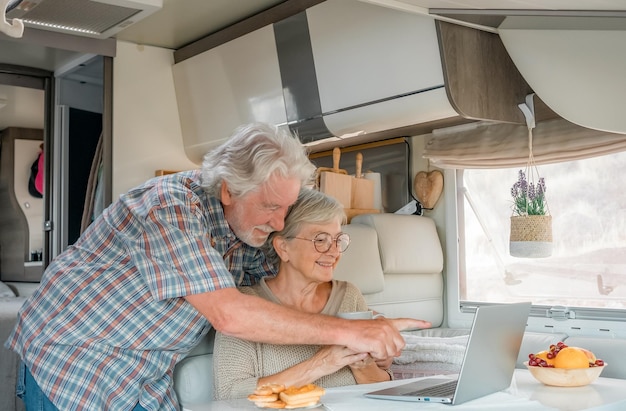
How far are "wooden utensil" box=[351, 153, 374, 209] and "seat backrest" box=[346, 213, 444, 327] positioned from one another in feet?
0.39

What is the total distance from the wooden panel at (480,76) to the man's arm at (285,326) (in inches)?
43.7

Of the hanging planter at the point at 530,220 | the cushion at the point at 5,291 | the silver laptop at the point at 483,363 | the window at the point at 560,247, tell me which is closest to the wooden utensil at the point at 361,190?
the window at the point at 560,247

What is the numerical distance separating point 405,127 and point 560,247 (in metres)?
0.84

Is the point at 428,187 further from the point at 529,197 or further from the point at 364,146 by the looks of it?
the point at 529,197

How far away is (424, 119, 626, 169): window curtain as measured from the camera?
9.42 feet

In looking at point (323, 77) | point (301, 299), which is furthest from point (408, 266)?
point (301, 299)

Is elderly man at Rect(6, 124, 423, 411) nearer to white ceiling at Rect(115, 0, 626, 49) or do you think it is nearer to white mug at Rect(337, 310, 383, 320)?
white mug at Rect(337, 310, 383, 320)

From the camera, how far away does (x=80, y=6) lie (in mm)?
2844

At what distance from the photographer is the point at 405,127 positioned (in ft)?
10.9

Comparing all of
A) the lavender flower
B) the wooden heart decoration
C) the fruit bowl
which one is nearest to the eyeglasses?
the fruit bowl

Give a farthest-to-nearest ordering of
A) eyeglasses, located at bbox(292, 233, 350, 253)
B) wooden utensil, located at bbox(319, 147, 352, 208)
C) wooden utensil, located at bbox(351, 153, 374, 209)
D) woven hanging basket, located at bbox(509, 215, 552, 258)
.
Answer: wooden utensil, located at bbox(351, 153, 374, 209) < wooden utensil, located at bbox(319, 147, 352, 208) < woven hanging basket, located at bbox(509, 215, 552, 258) < eyeglasses, located at bbox(292, 233, 350, 253)

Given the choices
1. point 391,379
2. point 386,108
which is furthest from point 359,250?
point 391,379

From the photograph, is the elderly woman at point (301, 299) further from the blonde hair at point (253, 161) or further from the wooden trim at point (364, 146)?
the wooden trim at point (364, 146)

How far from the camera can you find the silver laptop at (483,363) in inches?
67.8
